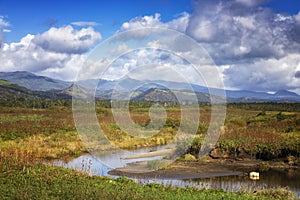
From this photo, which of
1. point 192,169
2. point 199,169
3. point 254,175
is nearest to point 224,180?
point 254,175

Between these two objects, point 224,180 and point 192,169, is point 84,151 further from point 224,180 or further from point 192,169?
point 224,180

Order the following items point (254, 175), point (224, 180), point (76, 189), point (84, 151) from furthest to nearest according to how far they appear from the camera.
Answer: point (84, 151), point (254, 175), point (224, 180), point (76, 189)

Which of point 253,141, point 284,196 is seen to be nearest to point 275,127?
point 253,141

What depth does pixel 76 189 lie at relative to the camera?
17500 mm

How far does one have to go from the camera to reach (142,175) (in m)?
28.8

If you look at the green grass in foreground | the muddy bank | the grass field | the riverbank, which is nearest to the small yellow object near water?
the riverbank

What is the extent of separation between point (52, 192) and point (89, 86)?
1584 centimetres

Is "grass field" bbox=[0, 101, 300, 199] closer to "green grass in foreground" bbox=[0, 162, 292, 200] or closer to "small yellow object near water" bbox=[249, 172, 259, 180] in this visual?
"green grass in foreground" bbox=[0, 162, 292, 200]

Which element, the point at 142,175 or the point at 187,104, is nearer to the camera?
the point at 142,175

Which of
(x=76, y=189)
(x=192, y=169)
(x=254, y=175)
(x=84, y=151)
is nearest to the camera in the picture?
(x=76, y=189)

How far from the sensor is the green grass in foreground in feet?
→ 53.4

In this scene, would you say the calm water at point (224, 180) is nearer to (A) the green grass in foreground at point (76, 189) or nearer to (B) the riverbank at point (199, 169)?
(B) the riverbank at point (199, 169)

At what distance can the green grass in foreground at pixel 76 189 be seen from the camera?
53.4ft

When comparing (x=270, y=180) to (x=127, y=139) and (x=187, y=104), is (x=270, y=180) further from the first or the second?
(x=187, y=104)
